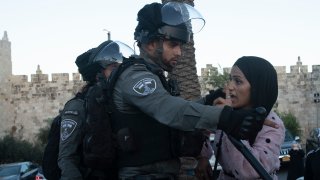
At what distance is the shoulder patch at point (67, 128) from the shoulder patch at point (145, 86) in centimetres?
125

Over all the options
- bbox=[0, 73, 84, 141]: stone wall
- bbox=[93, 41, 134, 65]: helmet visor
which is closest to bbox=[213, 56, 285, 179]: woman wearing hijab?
bbox=[93, 41, 134, 65]: helmet visor

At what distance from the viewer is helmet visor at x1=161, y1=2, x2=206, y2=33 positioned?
3303mm

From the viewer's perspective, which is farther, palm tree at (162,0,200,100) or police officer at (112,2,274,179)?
palm tree at (162,0,200,100)

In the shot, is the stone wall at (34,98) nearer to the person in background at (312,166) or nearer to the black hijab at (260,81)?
the person in background at (312,166)

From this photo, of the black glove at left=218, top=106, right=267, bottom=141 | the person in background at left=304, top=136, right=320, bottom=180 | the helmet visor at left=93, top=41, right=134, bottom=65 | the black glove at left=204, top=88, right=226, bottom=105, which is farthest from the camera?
the helmet visor at left=93, top=41, right=134, bottom=65

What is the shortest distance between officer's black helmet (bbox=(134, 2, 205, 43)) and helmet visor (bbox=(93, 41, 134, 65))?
105cm

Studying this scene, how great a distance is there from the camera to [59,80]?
39438 mm

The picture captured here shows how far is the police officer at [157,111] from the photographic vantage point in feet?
8.75

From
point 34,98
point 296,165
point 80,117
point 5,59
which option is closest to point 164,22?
point 80,117

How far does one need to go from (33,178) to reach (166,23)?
1576 centimetres

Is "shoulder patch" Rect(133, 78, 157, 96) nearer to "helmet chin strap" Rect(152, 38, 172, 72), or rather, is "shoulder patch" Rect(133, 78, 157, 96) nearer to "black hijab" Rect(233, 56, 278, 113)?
"helmet chin strap" Rect(152, 38, 172, 72)

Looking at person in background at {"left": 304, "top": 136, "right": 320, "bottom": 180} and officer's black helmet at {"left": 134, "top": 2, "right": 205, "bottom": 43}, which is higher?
officer's black helmet at {"left": 134, "top": 2, "right": 205, "bottom": 43}

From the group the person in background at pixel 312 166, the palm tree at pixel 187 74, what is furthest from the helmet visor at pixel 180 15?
the palm tree at pixel 187 74

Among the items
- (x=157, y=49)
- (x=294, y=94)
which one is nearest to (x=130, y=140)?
(x=157, y=49)
